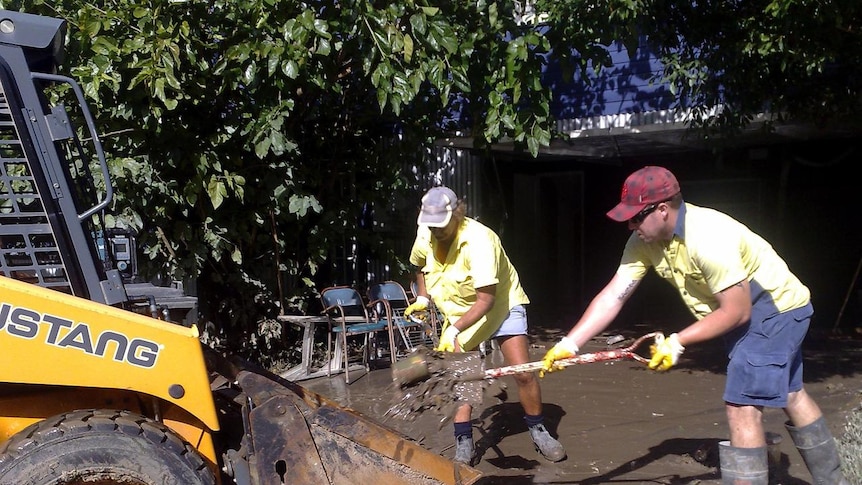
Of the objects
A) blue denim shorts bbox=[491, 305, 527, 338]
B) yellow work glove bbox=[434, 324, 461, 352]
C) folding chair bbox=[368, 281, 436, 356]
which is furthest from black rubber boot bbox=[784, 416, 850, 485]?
folding chair bbox=[368, 281, 436, 356]

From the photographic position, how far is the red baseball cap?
3.47 metres

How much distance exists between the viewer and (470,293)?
462 centimetres

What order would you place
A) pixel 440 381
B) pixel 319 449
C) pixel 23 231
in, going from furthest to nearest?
pixel 440 381 → pixel 319 449 → pixel 23 231

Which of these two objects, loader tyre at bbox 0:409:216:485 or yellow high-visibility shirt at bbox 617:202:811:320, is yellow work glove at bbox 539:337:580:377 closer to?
yellow high-visibility shirt at bbox 617:202:811:320

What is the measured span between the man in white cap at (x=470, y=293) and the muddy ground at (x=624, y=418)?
17 centimetres

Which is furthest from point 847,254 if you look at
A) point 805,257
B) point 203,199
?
point 203,199

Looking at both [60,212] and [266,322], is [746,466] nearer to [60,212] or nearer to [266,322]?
[60,212]

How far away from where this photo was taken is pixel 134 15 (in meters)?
5.97

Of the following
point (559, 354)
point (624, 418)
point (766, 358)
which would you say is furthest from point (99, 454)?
point (624, 418)

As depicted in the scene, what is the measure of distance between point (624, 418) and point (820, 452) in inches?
81.7

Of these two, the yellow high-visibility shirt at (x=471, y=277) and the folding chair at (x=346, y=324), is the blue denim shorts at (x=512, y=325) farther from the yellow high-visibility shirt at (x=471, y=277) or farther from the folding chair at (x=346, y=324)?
the folding chair at (x=346, y=324)

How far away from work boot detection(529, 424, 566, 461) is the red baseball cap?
179cm

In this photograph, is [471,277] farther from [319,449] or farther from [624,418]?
[624,418]

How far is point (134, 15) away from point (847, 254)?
9472mm
